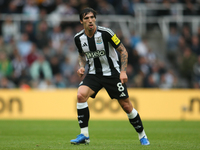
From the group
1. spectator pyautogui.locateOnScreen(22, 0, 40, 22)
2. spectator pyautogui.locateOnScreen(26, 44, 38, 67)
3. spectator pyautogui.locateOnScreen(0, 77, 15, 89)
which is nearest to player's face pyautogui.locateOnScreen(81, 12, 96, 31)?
spectator pyautogui.locateOnScreen(0, 77, 15, 89)

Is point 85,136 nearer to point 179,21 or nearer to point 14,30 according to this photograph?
point 14,30

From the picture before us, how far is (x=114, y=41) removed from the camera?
6.65 m

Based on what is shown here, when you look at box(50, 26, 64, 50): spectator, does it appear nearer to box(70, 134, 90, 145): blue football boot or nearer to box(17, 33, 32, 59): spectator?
box(17, 33, 32, 59): spectator

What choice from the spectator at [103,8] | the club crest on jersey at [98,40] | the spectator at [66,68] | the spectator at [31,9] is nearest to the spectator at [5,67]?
the spectator at [66,68]

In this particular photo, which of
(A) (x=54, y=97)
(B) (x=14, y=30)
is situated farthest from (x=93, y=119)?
(B) (x=14, y=30)

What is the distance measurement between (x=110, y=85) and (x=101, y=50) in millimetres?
630

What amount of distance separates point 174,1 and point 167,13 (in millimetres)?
966

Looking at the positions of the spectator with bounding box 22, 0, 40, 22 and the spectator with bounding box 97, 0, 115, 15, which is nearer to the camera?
the spectator with bounding box 22, 0, 40, 22

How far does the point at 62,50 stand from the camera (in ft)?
55.6

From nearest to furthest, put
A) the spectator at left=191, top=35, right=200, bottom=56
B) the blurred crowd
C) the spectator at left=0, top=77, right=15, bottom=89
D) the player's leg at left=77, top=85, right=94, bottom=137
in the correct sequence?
the player's leg at left=77, top=85, right=94, bottom=137 → the spectator at left=0, top=77, right=15, bottom=89 → the blurred crowd → the spectator at left=191, top=35, right=200, bottom=56

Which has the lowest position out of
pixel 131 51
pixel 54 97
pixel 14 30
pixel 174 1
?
pixel 54 97

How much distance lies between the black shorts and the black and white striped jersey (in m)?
0.10

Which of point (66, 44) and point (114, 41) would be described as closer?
point (114, 41)

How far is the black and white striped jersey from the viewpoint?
22.0 ft
